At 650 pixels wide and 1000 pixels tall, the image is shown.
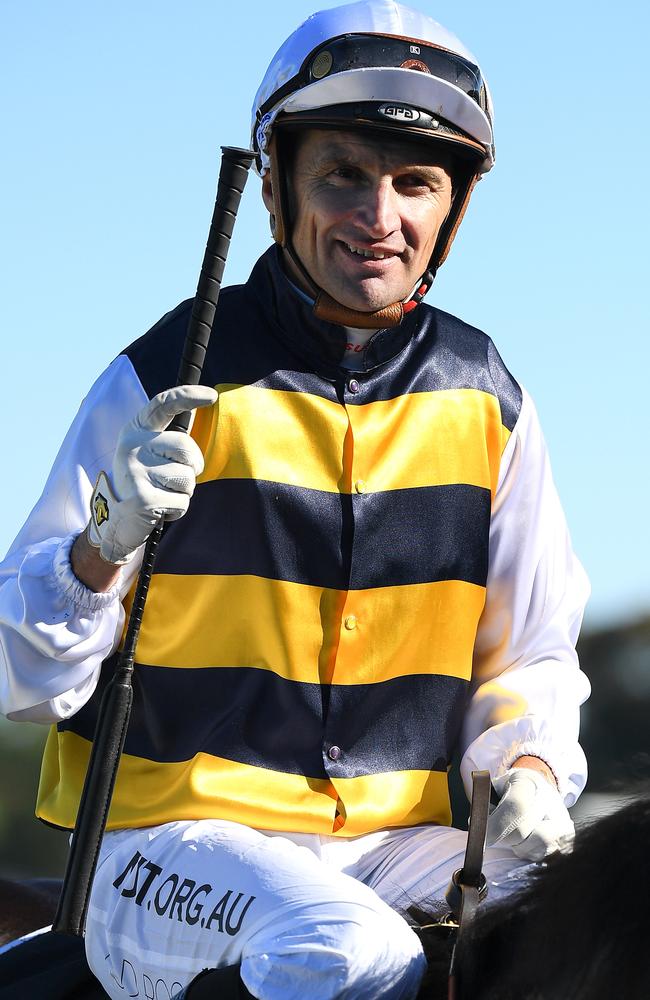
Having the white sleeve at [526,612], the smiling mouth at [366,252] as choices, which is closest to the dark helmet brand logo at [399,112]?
the smiling mouth at [366,252]

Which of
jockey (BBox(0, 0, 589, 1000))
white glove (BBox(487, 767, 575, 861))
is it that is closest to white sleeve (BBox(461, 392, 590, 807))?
jockey (BBox(0, 0, 589, 1000))

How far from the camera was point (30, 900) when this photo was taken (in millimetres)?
3961

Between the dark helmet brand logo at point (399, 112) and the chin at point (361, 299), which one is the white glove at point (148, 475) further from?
the dark helmet brand logo at point (399, 112)

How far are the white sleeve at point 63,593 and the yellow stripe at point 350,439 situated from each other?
21 cm

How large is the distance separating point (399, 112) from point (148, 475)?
976 millimetres

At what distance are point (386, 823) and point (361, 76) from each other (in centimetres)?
152

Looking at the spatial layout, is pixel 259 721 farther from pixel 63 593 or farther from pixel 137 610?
pixel 63 593

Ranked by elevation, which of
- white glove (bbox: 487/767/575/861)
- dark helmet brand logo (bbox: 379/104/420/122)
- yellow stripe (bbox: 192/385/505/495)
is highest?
dark helmet brand logo (bbox: 379/104/420/122)

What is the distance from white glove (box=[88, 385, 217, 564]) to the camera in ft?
8.41

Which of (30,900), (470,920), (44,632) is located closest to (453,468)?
(44,632)

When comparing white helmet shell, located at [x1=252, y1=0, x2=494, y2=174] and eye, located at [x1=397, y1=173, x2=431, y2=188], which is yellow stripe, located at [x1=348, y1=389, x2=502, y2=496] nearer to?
eye, located at [x1=397, y1=173, x2=431, y2=188]

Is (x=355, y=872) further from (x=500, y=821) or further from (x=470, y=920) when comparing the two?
(x=470, y=920)

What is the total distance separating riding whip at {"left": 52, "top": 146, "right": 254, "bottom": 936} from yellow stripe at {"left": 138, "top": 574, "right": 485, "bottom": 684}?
19 cm

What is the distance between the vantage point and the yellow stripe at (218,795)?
2730 mm
